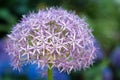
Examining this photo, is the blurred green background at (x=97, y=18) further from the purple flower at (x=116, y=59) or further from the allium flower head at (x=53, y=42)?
the allium flower head at (x=53, y=42)

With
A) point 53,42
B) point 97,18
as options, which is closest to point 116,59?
point 97,18

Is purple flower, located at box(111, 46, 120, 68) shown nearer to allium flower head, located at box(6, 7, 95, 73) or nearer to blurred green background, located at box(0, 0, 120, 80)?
blurred green background, located at box(0, 0, 120, 80)

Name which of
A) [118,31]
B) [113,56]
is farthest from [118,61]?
[118,31]

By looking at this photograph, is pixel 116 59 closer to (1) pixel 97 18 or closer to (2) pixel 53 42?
(1) pixel 97 18

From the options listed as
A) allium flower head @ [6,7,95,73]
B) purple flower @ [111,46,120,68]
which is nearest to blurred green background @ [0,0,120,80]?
purple flower @ [111,46,120,68]

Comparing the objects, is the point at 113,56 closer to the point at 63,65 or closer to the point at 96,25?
the point at 96,25

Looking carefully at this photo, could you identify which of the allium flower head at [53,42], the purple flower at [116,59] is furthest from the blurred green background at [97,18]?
the allium flower head at [53,42]
